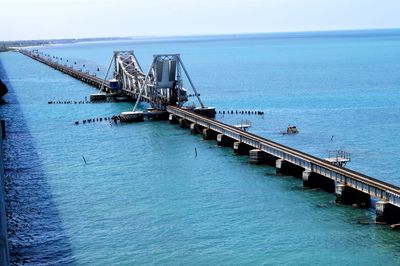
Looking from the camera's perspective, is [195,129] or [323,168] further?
[195,129]

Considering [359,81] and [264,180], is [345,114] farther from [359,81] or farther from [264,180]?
[359,81]

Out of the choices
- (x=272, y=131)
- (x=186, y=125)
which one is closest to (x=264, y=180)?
(x=272, y=131)

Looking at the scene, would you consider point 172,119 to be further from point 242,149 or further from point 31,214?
point 31,214

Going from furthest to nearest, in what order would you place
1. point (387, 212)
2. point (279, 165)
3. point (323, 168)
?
point (279, 165) → point (323, 168) → point (387, 212)

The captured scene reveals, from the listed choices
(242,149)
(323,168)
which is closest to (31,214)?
(323,168)

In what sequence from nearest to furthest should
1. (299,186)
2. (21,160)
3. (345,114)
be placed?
(299,186)
(21,160)
(345,114)

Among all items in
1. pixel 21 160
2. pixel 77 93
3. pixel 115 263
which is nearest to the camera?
pixel 115 263
